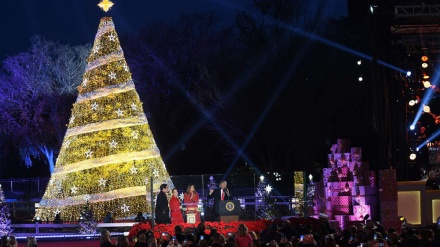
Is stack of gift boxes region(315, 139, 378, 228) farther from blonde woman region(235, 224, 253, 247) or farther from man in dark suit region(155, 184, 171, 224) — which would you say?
blonde woman region(235, 224, 253, 247)

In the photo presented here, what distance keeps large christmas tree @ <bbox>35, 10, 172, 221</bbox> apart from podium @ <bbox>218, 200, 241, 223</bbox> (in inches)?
243

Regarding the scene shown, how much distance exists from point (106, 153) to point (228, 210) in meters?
7.27

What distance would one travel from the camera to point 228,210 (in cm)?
2270

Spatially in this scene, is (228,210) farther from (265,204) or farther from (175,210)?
(265,204)

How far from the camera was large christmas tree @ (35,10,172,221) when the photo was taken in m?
28.6

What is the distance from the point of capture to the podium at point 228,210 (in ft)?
74.1

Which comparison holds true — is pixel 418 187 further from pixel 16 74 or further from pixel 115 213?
pixel 16 74

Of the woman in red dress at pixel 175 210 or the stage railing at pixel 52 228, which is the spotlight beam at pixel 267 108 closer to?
the stage railing at pixel 52 228

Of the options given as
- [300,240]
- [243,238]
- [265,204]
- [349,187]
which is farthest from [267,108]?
[300,240]

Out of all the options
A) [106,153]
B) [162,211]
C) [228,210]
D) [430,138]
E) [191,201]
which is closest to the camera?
[228,210]

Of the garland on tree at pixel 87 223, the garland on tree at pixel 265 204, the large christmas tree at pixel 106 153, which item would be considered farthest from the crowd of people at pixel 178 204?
the large christmas tree at pixel 106 153

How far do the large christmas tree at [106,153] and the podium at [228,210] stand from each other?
6.16 meters

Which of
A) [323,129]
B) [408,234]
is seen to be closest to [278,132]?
[323,129]

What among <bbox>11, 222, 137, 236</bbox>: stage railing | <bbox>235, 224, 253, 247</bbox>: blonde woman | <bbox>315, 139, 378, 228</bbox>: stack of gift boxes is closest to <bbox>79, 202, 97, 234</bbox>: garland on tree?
<bbox>11, 222, 137, 236</bbox>: stage railing
